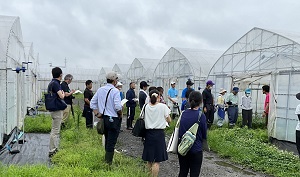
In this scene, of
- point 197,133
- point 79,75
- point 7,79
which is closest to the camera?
point 197,133

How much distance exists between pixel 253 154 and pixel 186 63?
361 inches

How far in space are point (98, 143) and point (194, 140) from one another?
3484 millimetres

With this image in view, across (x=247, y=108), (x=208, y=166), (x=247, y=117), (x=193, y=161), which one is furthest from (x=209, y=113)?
(x=193, y=161)

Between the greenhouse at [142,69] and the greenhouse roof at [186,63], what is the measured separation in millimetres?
2936

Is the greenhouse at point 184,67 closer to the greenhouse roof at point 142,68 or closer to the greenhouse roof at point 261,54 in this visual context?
the greenhouse roof at point 261,54

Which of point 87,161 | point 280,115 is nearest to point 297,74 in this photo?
point 280,115

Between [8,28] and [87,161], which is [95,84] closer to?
[8,28]

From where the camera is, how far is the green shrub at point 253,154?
581cm

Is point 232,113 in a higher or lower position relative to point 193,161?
lower

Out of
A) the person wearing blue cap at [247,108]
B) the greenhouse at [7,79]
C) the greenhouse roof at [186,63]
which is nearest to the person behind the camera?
the greenhouse at [7,79]

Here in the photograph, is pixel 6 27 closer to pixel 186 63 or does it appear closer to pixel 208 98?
pixel 208 98

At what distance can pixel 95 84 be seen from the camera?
39469 mm

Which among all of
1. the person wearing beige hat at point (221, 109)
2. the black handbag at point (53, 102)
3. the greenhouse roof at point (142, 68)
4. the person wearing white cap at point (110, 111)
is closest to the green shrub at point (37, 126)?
the black handbag at point (53, 102)

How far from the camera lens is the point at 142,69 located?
73.1 feet
